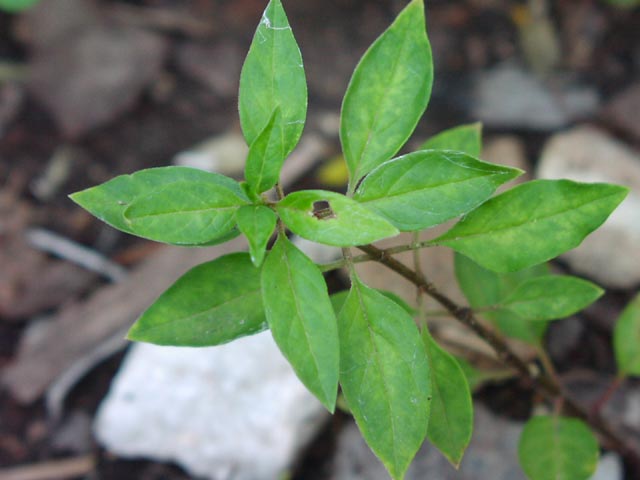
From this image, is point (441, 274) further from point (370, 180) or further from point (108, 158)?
point (108, 158)

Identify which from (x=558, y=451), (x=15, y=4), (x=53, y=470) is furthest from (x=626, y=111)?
(x=53, y=470)

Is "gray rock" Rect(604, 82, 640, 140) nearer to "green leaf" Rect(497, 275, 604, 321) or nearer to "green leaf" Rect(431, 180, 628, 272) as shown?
"green leaf" Rect(497, 275, 604, 321)

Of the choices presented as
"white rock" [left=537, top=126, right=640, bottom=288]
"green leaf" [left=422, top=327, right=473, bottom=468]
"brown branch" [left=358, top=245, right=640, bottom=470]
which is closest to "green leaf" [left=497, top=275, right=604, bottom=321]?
"brown branch" [left=358, top=245, right=640, bottom=470]

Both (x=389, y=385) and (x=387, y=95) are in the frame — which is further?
(x=387, y=95)

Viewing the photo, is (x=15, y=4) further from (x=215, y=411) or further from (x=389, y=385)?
(x=389, y=385)

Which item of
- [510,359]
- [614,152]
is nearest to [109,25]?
[614,152]

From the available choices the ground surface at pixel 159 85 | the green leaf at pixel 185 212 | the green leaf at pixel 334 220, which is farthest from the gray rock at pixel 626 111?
the green leaf at pixel 185 212

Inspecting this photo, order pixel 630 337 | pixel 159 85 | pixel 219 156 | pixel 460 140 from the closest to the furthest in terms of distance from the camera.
A: pixel 460 140 → pixel 630 337 → pixel 219 156 → pixel 159 85

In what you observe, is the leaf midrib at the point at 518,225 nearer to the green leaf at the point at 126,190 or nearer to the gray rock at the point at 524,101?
the green leaf at the point at 126,190
